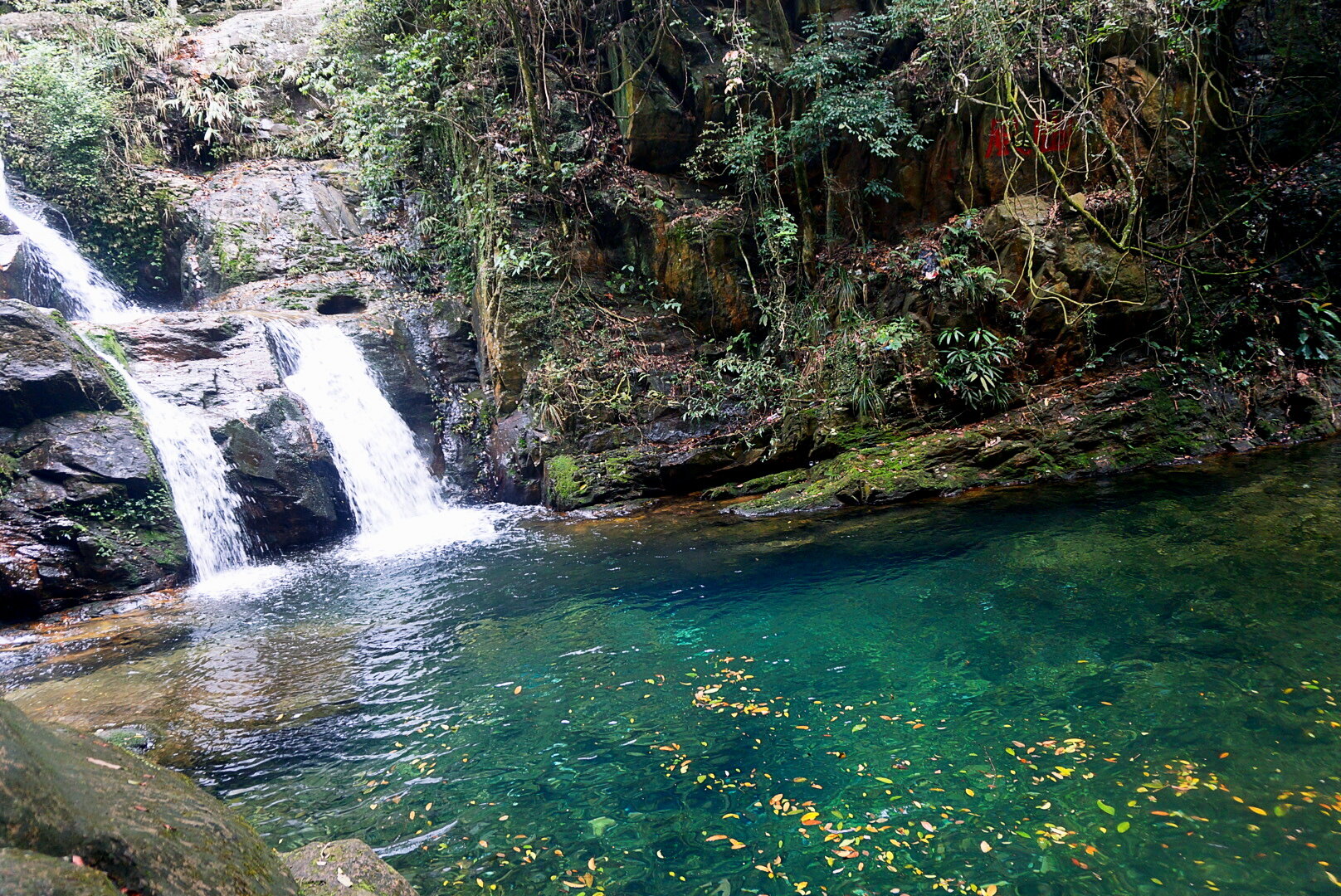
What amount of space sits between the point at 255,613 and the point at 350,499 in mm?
3342

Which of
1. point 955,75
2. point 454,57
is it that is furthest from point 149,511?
point 955,75

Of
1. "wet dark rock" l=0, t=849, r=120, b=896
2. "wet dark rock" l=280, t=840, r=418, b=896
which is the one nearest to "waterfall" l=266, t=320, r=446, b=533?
"wet dark rock" l=280, t=840, r=418, b=896

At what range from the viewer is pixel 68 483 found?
324 inches

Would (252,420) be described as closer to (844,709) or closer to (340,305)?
(340,305)

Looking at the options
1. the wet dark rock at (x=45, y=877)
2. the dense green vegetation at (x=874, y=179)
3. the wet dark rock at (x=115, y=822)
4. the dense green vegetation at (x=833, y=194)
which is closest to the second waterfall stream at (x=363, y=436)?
the dense green vegetation at (x=833, y=194)

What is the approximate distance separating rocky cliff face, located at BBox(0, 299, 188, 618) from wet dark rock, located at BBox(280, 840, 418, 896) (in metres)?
7.27

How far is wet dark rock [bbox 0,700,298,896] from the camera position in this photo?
57.7 inches

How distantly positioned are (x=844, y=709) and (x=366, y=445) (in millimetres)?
9199

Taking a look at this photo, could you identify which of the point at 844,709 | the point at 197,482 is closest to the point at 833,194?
the point at 844,709

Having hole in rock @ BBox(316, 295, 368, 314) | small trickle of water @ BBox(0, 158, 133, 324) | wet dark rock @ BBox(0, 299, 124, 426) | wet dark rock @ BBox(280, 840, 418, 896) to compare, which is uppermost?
A: small trickle of water @ BBox(0, 158, 133, 324)

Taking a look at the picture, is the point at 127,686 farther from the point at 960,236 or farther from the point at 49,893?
the point at 960,236

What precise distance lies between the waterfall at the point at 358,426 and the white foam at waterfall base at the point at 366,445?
0.01 m

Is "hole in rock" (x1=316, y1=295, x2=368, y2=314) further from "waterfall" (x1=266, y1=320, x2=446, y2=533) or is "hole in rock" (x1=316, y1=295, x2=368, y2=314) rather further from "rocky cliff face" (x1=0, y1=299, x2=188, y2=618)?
"rocky cliff face" (x1=0, y1=299, x2=188, y2=618)

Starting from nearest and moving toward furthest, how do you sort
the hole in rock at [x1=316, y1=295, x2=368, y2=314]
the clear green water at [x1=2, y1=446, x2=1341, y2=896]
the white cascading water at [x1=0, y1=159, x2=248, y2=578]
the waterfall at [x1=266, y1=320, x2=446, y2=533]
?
the clear green water at [x1=2, y1=446, x2=1341, y2=896] < the white cascading water at [x1=0, y1=159, x2=248, y2=578] < the waterfall at [x1=266, y1=320, x2=446, y2=533] < the hole in rock at [x1=316, y1=295, x2=368, y2=314]
